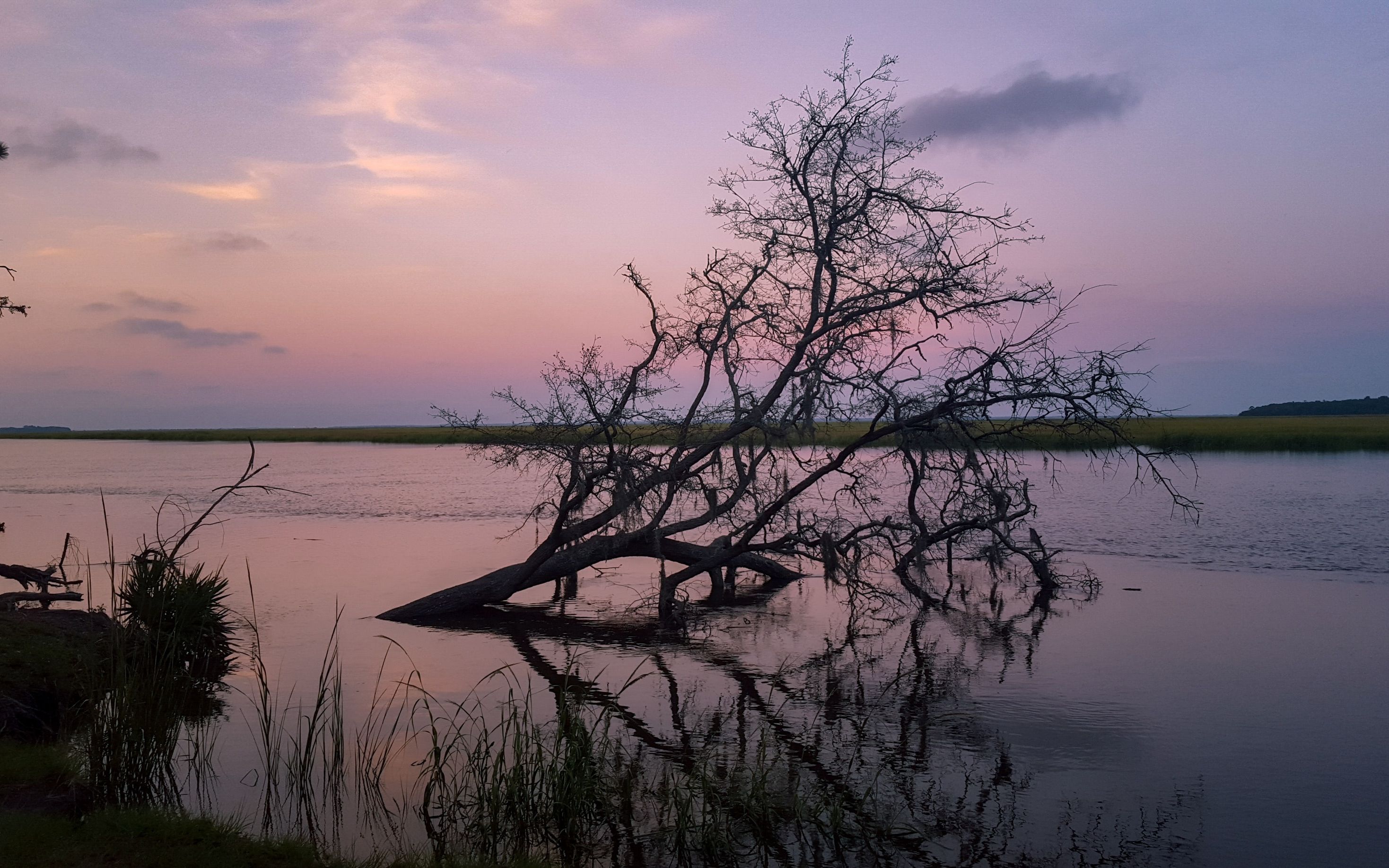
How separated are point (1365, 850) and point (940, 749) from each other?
3143 mm

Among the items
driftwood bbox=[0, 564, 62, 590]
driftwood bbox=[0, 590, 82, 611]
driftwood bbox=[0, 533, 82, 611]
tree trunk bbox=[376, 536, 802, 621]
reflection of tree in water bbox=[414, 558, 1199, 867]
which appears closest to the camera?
reflection of tree in water bbox=[414, 558, 1199, 867]

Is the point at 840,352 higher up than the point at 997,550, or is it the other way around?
the point at 840,352

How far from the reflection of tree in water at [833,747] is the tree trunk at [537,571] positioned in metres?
0.38

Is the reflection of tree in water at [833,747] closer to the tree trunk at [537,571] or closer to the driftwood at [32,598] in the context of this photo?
the tree trunk at [537,571]

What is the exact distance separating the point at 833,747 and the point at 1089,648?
5849mm

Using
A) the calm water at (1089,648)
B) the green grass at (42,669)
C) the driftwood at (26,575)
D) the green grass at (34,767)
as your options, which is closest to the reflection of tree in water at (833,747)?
the calm water at (1089,648)

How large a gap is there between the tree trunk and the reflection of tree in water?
1.25 feet

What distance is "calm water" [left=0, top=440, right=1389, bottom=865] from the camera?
766 cm

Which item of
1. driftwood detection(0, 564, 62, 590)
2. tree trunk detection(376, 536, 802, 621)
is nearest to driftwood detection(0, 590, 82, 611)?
driftwood detection(0, 564, 62, 590)

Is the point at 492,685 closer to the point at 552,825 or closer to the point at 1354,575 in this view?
the point at 552,825

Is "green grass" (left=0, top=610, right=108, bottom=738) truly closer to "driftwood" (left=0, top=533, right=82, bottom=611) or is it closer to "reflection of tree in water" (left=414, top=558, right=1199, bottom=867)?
"driftwood" (left=0, top=533, right=82, bottom=611)

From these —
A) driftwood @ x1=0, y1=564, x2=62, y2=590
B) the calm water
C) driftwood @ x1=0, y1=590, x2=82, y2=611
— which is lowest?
the calm water

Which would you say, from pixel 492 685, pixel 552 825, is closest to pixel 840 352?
pixel 492 685

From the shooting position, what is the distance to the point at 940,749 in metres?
8.53
